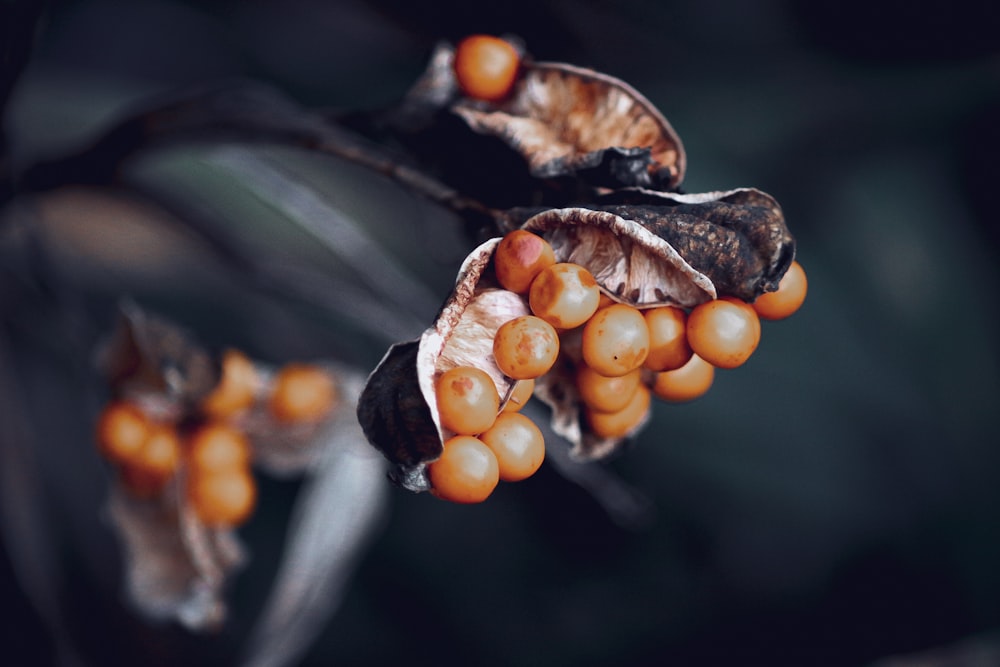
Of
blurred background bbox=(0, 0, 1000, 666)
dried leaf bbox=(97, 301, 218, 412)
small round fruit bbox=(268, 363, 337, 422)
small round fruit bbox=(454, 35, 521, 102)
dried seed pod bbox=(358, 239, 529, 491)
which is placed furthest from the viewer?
blurred background bbox=(0, 0, 1000, 666)

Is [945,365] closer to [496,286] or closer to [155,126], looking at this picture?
[496,286]

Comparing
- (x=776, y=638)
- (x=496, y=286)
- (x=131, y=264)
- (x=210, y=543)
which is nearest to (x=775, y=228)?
(x=496, y=286)

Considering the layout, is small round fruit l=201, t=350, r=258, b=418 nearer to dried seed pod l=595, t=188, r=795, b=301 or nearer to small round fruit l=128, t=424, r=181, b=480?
small round fruit l=128, t=424, r=181, b=480

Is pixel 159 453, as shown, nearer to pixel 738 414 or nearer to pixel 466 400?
pixel 466 400

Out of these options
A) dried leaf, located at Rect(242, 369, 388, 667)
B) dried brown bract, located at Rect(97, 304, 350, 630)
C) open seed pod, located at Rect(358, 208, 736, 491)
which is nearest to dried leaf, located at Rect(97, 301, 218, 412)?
dried brown bract, located at Rect(97, 304, 350, 630)

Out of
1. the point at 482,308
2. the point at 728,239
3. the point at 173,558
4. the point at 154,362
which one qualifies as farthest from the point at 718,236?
the point at 173,558
